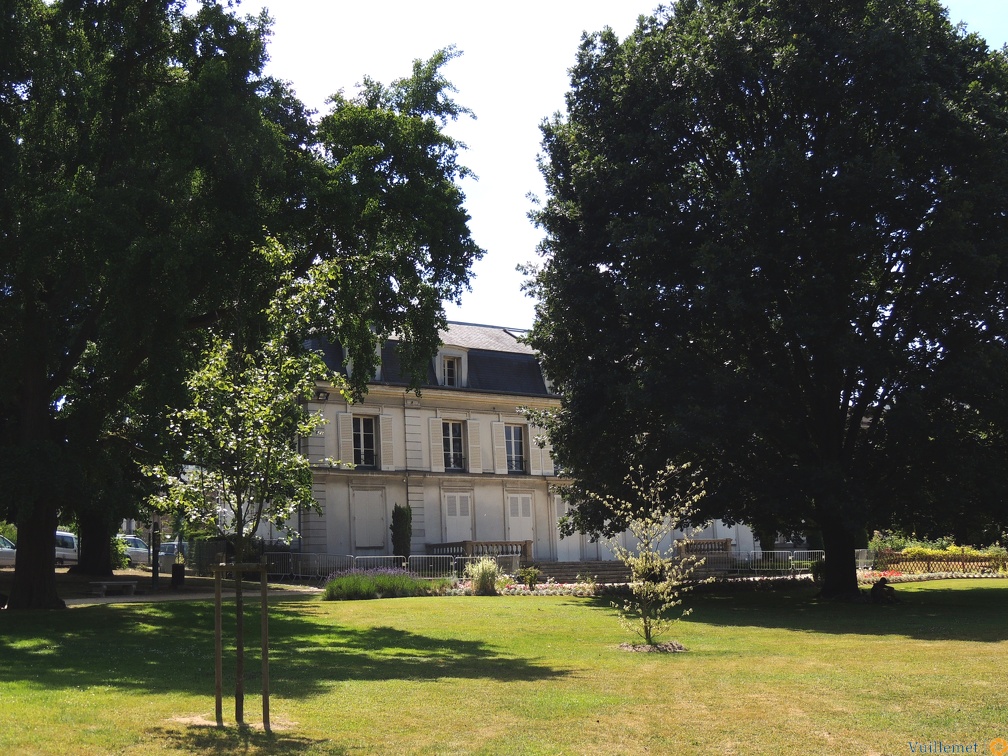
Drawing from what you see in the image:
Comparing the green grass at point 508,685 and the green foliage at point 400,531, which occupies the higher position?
the green foliage at point 400,531

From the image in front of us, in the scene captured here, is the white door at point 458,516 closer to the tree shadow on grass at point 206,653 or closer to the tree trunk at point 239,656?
the tree shadow on grass at point 206,653

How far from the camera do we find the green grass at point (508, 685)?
7.82 m

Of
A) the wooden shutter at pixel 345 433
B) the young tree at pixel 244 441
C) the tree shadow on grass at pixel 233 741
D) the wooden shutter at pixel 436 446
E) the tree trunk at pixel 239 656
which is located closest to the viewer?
the tree shadow on grass at pixel 233 741

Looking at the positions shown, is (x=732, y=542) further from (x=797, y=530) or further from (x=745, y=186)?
(x=745, y=186)

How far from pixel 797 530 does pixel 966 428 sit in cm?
480

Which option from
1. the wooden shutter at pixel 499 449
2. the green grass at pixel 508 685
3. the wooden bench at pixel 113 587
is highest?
the wooden shutter at pixel 499 449

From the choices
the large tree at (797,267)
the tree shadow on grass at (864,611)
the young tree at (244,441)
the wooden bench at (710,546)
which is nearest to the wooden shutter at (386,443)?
the wooden bench at (710,546)

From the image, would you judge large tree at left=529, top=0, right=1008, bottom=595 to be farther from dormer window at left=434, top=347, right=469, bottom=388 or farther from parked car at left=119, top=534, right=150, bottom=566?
parked car at left=119, top=534, right=150, bottom=566

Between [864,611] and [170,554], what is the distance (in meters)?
32.6

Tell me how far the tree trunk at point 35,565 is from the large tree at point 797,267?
12074mm

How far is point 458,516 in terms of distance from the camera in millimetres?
39500

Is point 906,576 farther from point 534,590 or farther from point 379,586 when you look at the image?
point 379,586

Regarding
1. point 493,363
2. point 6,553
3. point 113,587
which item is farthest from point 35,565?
point 493,363

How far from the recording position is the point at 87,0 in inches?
697
